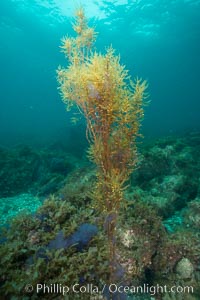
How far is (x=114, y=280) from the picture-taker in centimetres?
379

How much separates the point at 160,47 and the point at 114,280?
6471 cm

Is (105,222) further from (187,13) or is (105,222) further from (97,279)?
(187,13)

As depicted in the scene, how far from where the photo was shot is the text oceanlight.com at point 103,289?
2984 millimetres

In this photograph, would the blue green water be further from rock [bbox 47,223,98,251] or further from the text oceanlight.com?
rock [bbox 47,223,98,251]

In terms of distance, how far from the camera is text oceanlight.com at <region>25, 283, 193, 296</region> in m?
2.98

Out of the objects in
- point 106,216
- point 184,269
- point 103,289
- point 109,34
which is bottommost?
point 103,289

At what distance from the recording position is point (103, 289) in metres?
3.52

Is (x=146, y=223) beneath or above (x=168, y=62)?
beneath

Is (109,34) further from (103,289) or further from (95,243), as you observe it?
(103,289)

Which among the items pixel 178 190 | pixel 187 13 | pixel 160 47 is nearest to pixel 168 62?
pixel 160 47

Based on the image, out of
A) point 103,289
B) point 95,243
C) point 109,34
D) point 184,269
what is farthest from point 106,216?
point 109,34

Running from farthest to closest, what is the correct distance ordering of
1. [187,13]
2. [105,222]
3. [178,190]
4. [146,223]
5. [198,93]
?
[198,93] → [187,13] → [178,190] → [146,223] → [105,222]

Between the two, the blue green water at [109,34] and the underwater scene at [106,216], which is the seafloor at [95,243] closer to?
the underwater scene at [106,216]

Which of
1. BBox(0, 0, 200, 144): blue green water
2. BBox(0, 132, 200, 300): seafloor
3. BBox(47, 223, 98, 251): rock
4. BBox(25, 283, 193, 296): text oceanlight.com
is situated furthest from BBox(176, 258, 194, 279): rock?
BBox(0, 0, 200, 144): blue green water
